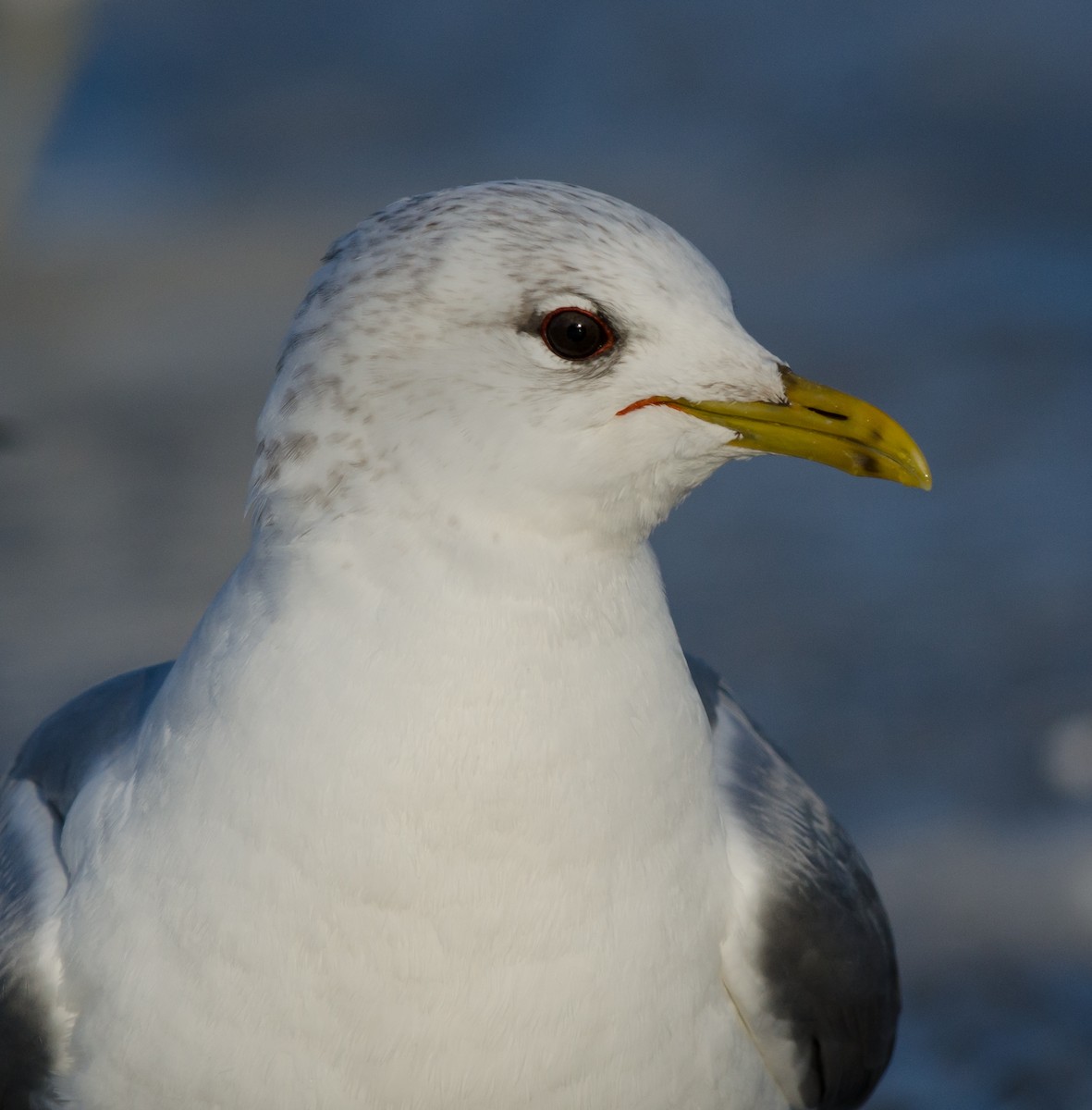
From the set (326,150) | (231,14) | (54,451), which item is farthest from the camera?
(231,14)

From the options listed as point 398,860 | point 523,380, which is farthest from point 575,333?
point 398,860

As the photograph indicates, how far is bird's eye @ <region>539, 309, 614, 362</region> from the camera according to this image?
220cm

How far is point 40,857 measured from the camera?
259 cm

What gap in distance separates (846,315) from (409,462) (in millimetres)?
4728

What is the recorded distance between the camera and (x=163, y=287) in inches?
263

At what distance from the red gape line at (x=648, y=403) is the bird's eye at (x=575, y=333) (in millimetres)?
77

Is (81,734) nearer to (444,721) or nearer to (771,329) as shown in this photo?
(444,721)

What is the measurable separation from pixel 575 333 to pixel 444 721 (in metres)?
0.51

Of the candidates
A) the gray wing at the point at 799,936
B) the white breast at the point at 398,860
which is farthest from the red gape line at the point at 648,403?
the gray wing at the point at 799,936

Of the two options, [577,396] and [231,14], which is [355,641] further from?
[231,14]

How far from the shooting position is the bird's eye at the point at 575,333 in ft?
7.20

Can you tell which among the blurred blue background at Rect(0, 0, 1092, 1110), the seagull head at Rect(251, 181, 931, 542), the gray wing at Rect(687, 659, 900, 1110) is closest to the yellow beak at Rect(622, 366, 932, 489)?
the seagull head at Rect(251, 181, 931, 542)

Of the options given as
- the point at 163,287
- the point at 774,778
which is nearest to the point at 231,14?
the point at 163,287

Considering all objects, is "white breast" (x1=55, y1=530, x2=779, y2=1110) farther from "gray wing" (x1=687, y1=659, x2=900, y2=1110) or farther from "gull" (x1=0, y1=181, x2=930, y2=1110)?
"gray wing" (x1=687, y1=659, x2=900, y2=1110)
